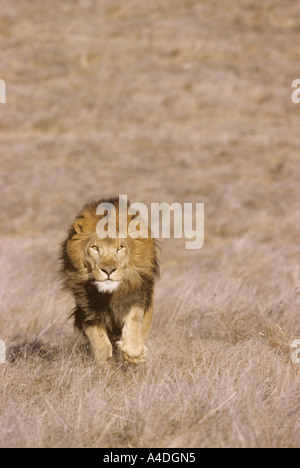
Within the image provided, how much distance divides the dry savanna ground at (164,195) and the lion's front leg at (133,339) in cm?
15

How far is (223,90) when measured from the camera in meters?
19.0

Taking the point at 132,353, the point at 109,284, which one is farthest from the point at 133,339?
the point at 109,284

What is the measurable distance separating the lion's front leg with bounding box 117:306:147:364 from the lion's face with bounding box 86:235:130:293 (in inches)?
11.8

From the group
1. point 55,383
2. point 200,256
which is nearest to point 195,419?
point 55,383

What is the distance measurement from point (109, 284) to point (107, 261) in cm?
17

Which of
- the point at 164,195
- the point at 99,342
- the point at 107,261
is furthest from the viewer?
the point at 164,195

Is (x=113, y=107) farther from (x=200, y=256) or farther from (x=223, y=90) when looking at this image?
(x=200, y=256)

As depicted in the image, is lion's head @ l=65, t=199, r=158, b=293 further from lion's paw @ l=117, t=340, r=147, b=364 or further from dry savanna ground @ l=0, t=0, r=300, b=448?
dry savanna ground @ l=0, t=0, r=300, b=448

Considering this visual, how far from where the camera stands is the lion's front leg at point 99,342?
14.4 feet

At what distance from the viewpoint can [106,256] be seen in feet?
13.9

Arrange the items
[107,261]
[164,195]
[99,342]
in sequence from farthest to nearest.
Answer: [164,195], [99,342], [107,261]

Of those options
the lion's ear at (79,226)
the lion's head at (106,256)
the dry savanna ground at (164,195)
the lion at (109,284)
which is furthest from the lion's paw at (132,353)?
the lion's ear at (79,226)

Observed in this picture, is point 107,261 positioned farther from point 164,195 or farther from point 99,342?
point 164,195

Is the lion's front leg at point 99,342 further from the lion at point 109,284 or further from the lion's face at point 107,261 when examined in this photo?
the lion's face at point 107,261
